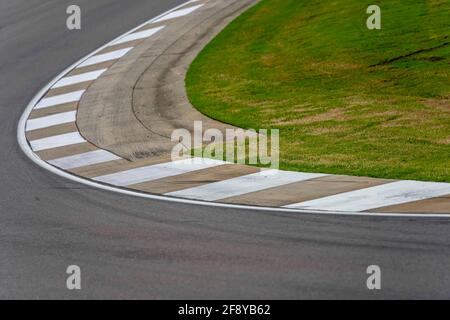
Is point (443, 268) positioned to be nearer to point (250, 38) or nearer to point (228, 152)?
point (228, 152)

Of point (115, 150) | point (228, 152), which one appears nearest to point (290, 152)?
point (228, 152)

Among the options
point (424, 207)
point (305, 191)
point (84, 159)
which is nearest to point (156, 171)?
point (84, 159)

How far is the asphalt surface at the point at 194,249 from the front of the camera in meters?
11.0

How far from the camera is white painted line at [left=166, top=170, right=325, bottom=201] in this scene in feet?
50.8

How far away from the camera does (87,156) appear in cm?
1888

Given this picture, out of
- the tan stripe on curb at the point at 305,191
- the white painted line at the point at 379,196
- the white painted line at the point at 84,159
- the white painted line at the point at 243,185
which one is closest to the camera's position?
the white painted line at the point at 379,196

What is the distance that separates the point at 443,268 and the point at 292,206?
3661 mm

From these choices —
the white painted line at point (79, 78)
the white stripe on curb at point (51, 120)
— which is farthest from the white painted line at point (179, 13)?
the white stripe on curb at point (51, 120)

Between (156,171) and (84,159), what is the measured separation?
6.46ft

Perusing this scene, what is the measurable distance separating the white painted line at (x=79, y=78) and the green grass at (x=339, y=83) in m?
2.53

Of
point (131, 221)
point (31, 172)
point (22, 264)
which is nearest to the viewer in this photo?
point (22, 264)

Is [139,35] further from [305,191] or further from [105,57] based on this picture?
[305,191]

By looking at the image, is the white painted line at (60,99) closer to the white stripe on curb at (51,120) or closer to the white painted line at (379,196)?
the white stripe on curb at (51,120)
